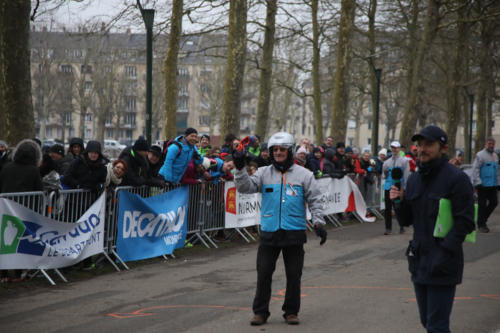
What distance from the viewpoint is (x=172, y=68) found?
23078 mm

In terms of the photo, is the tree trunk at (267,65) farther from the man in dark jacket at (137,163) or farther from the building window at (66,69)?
the building window at (66,69)

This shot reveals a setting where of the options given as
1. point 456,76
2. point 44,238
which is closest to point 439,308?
point 44,238

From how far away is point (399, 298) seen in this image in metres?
8.41

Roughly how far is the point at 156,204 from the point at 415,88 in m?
19.8

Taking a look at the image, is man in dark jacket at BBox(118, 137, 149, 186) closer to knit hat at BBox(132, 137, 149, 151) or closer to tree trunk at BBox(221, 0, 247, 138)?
knit hat at BBox(132, 137, 149, 151)

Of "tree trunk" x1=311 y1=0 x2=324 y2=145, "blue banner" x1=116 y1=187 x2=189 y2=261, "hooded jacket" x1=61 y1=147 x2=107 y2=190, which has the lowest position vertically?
"blue banner" x1=116 y1=187 x2=189 y2=261

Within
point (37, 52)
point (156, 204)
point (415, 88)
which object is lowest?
point (156, 204)

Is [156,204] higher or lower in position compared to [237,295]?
higher

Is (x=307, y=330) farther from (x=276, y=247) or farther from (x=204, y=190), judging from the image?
(x=204, y=190)

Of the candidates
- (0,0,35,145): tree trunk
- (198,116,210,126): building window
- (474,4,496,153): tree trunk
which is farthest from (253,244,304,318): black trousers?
(198,116,210,126): building window

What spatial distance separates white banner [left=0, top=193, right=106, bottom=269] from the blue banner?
0.48 meters

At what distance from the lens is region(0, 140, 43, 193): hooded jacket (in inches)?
362

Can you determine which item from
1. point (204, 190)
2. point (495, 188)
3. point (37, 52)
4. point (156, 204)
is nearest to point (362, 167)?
point (495, 188)

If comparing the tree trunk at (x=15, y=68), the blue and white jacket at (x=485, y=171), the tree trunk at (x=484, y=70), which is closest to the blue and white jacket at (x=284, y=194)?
the tree trunk at (x=15, y=68)
